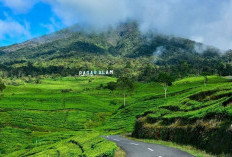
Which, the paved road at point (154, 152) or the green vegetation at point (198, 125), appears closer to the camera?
the paved road at point (154, 152)

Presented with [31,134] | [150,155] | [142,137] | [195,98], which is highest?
[195,98]

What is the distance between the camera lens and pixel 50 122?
4532 inches

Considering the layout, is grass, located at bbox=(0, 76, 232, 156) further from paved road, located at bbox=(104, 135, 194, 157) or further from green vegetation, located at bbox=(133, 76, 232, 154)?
paved road, located at bbox=(104, 135, 194, 157)

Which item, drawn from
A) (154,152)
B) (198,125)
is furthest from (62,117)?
(154,152)

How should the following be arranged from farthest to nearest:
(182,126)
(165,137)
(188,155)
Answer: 1. (165,137)
2. (182,126)
3. (188,155)

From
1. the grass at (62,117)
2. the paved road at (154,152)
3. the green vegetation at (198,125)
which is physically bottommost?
the grass at (62,117)

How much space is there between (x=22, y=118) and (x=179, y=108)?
275ft

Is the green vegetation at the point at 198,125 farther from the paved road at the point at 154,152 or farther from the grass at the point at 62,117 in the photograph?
the paved road at the point at 154,152

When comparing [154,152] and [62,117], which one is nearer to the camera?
[154,152]

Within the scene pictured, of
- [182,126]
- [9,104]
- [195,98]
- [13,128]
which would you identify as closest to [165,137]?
[182,126]

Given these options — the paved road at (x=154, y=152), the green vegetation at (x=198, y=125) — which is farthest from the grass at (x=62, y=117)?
the paved road at (x=154, y=152)

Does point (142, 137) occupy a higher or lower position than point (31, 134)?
higher

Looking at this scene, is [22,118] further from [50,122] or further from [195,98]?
[195,98]

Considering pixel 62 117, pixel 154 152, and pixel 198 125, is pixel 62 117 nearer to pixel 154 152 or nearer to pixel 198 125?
pixel 198 125
